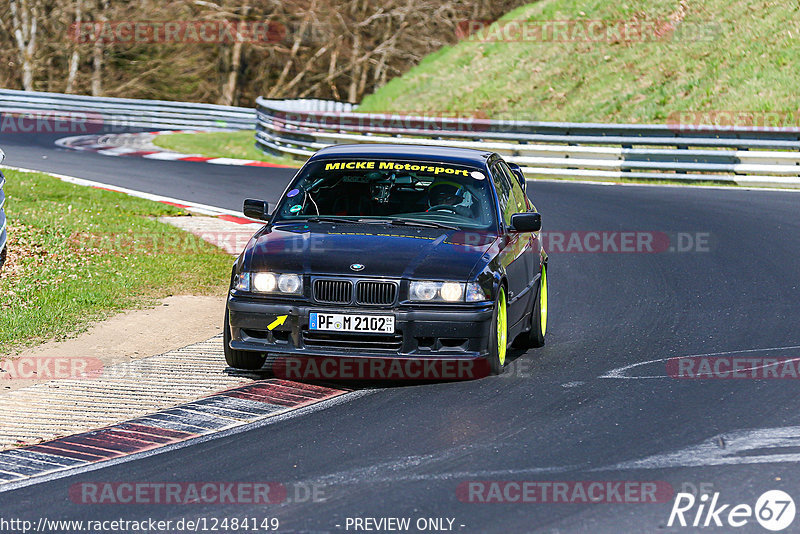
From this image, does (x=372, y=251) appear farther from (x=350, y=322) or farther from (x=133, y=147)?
(x=133, y=147)

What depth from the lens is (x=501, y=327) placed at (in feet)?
27.9

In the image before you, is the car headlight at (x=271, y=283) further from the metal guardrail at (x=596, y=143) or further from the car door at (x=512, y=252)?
the metal guardrail at (x=596, y=143)

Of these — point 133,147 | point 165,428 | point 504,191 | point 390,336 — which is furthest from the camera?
point 133,147

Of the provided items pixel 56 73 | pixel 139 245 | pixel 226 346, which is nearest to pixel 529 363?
pixel 226 346

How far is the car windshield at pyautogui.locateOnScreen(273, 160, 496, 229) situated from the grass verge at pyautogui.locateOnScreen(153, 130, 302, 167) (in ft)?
54.2

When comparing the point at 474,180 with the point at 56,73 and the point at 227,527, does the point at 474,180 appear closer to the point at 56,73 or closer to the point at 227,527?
the point at 227,527

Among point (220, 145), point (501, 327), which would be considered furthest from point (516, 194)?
point (220, 145)

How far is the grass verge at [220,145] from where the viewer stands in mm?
28245

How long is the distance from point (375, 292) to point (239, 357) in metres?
1.17

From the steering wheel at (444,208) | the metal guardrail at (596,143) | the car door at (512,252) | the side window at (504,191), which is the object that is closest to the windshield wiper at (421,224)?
the steering wheel at (444,208)

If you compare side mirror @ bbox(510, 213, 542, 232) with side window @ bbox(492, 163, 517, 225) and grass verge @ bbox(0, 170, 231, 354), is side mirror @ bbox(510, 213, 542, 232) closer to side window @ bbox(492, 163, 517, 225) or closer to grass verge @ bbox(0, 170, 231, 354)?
side window @ bbox(492, 163, 517, 225)

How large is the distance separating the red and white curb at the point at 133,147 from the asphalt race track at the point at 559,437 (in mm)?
15511

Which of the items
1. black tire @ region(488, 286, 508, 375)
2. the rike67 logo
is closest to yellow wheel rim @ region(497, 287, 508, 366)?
black tire @ region(488, 286, 508, 375)

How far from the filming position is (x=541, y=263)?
Result: 33.7 feet
